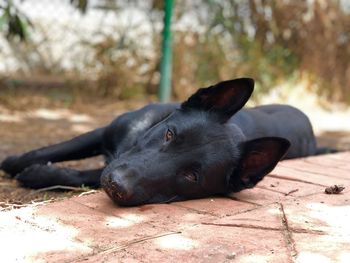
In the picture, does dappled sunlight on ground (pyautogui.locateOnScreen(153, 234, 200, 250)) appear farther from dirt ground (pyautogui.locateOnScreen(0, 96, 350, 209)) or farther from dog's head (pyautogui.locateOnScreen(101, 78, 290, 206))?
dirt ground (pyautogui.locateOnScreen(0, 96, 350, 209))

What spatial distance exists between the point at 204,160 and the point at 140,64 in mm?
5532

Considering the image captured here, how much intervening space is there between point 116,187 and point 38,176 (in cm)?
96

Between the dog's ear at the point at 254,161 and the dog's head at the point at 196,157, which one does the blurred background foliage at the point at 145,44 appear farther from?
the dog's ear at the point at 254,161

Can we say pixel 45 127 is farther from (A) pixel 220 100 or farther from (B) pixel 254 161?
(B) pixel 254 161

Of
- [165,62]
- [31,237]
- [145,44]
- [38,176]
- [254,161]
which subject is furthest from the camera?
[145,44]

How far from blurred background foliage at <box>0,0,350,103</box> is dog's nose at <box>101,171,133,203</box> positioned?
17.3 ft

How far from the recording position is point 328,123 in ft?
26.0

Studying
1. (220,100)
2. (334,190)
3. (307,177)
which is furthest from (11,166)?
(334,190)

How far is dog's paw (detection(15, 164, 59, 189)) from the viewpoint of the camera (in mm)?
3420

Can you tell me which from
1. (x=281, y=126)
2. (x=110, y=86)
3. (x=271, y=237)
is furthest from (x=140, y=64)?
(x=271, y=237)

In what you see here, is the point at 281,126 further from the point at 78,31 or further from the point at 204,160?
the point at 78,31

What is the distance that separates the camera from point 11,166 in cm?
375

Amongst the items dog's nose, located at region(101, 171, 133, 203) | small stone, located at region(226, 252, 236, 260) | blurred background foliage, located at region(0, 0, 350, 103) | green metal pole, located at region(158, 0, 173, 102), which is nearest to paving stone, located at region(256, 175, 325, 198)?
dog's nose, located at region(101, 171, 133, 203)

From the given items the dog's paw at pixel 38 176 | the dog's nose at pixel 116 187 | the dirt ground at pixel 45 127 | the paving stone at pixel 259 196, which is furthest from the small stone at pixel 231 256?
the dog's paw at pixel 38 176
